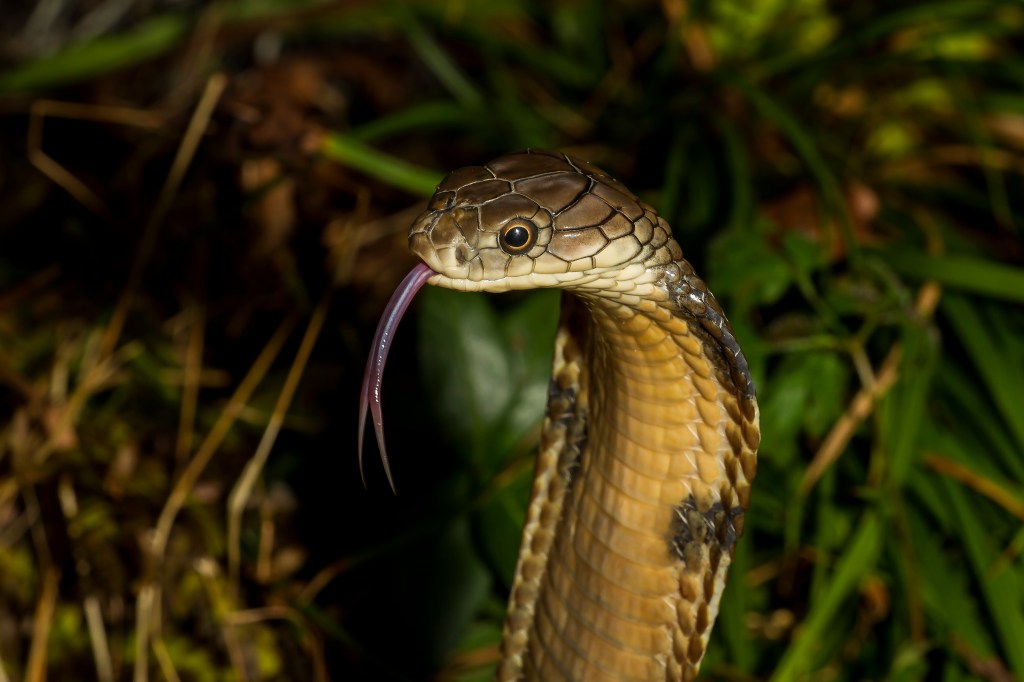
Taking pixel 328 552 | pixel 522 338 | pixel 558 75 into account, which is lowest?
pixel 328 552

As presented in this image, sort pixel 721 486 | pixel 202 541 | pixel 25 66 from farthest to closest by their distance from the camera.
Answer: pixel 25 66, pixel 202 541, pixel 721 486

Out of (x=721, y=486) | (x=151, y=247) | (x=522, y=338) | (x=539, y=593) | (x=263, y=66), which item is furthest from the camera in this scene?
(x=263, y=66)

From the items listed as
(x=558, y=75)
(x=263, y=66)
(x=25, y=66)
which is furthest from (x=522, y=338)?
(x=25, y=66)

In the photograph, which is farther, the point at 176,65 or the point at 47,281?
the point at 176,65

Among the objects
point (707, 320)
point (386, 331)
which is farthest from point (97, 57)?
point (707, 320)

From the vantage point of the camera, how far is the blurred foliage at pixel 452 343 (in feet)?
7.95

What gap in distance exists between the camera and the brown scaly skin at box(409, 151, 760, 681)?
135cm

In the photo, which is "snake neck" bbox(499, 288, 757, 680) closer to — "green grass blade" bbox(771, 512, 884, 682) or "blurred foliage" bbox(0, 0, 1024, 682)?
"blurred foliage" bbox(0, 0, 1024, 682)

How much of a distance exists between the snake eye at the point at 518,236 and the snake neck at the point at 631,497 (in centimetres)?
Answer: 12

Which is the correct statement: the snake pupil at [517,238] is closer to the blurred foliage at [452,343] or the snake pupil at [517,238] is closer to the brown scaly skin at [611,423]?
the brown scaly skin at [611,423]

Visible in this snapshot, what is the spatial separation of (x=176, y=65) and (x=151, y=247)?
45.7 inches

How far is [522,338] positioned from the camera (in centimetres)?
251

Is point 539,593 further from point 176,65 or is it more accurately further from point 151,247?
point 176,65

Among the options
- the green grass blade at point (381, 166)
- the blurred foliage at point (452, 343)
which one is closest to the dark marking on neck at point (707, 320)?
the blurred foliage at point (452, 343)
